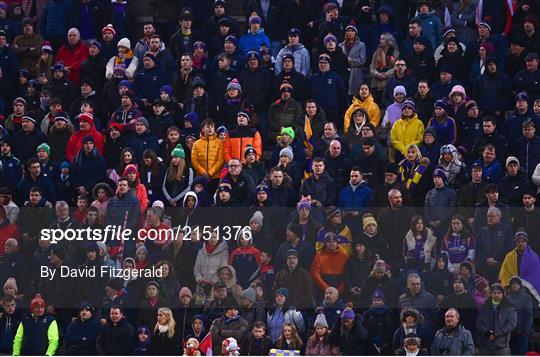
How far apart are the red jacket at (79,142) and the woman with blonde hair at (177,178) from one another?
4.56 ft

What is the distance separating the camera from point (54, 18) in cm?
3300

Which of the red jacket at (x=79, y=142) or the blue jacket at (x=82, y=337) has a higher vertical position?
the red jacket at (x=79, y=142)

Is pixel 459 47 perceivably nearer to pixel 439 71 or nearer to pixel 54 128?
pixel 439 71

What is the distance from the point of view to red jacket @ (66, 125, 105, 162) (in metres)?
30.2

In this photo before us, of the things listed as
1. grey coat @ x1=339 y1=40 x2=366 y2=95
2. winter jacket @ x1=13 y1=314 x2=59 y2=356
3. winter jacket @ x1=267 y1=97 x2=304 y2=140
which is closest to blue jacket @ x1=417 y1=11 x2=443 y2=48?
grey coat @ x1=339 y1=40 x2=366 y2=95

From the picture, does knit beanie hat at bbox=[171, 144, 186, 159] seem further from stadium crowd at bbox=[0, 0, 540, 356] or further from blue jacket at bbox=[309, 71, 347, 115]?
blue jacket at bbox=[309, 71, 347, 115]

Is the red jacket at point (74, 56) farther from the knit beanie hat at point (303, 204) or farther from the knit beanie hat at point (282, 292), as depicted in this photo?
the knit beanie hat at point (282, 292)

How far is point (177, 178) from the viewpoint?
1152 inches

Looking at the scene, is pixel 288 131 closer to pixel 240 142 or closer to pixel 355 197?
pixel 240 142

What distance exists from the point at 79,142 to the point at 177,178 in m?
1.92

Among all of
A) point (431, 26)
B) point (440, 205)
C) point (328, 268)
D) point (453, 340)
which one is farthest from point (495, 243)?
point (431, 26)

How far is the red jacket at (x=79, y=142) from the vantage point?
1188 inches

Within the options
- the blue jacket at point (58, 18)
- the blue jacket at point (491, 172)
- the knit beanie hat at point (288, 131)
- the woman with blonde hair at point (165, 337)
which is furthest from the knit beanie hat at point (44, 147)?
the blue jacket at point (491, 172)

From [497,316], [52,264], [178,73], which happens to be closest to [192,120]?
[178,73]
